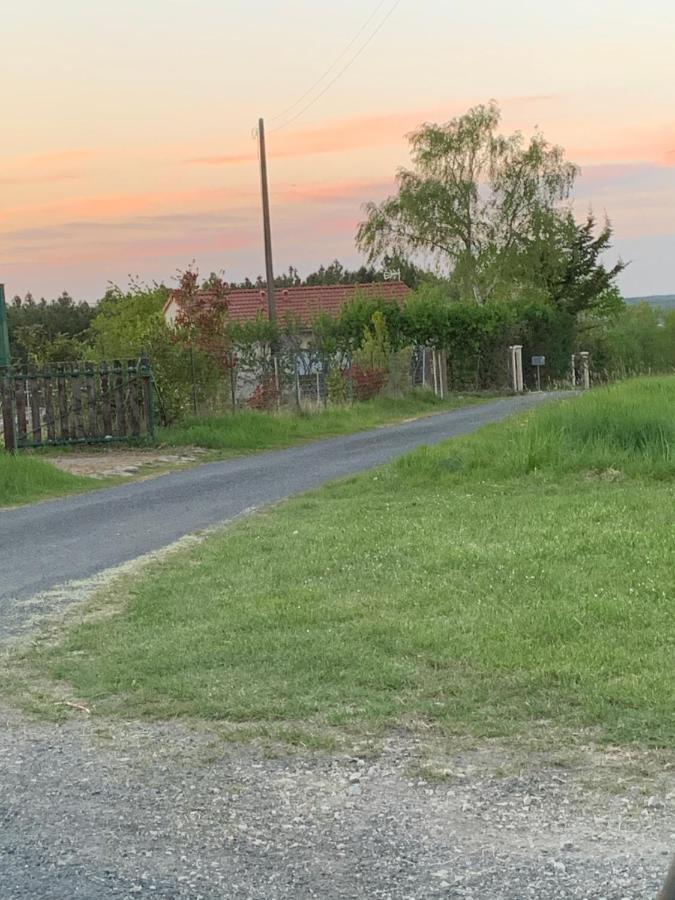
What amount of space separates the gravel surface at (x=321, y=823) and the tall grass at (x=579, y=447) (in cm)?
828

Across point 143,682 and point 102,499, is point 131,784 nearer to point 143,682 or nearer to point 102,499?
point 143,682

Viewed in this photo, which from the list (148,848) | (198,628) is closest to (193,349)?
(198,628)

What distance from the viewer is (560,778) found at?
429 centimetres

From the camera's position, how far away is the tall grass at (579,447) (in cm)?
1266

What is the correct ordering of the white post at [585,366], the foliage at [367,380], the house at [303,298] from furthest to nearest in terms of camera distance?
the house at [303,298] → the white post at [585,366] → the foliage at [367,380]

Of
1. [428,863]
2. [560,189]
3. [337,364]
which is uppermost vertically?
[560,189]

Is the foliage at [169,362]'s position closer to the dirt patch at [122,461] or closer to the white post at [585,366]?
the dirt patch at [122,461]

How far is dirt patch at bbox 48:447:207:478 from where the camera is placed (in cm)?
1716

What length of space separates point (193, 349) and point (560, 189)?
34.0 meters

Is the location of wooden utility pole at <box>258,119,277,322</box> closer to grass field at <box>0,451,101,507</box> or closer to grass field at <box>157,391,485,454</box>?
grass field at <box>157,391,485,454</box>

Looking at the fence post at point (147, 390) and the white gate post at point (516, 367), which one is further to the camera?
the white gate post at point (516, 367)

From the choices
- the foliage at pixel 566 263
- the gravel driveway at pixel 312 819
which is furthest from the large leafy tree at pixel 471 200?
the gravel driveway at pixel 312 819

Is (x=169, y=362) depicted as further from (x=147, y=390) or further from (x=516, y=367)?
(x=516, y=367)

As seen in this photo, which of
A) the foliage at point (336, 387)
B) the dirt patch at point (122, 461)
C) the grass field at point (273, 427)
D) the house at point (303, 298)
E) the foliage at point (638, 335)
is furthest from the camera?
the foliage at point (638, 335)
